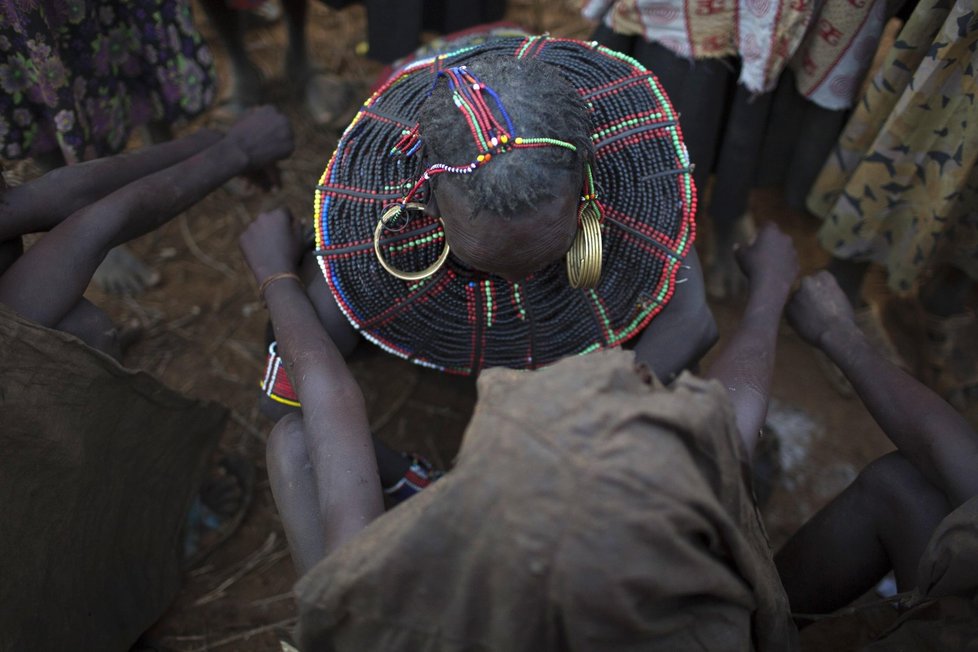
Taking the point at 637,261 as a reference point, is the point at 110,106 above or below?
above

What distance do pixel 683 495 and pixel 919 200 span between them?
1.69 meters

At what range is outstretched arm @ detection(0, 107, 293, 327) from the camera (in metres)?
1.66

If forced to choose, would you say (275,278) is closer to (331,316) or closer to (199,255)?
(331,316)

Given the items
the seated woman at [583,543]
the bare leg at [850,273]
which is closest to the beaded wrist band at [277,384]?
the seated woman at [583,543]

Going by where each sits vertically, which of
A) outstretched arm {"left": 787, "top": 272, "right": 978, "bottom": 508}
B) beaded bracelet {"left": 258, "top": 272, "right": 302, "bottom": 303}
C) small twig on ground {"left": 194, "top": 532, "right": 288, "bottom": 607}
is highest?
beaded bracelet {"left": 258, "top": 272, "right": 302, "bottom": 303}

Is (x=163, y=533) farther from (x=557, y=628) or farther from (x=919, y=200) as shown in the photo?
(x=919, y=200)

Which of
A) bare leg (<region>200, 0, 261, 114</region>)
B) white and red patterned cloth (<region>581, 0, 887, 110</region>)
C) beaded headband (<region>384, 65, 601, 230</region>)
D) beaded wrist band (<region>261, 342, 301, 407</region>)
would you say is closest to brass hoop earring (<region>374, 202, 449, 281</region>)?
beaded headband (<region>384, 65, 601, 230</region>)

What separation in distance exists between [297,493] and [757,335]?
107 centimetres

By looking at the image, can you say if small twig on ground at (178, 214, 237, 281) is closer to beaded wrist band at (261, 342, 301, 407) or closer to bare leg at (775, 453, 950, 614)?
beaded wrist band at (261, 342, 301, 407)

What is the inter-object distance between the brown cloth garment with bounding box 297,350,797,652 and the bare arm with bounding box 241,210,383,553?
329mm

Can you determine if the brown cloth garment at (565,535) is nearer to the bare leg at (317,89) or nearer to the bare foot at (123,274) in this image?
the bare foot at (123,274)

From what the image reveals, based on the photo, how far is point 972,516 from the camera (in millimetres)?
1257

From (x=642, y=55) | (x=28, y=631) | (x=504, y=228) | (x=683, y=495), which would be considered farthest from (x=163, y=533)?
(x=642, y=55)

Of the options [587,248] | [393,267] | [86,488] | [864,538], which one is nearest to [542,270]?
[587,248]
